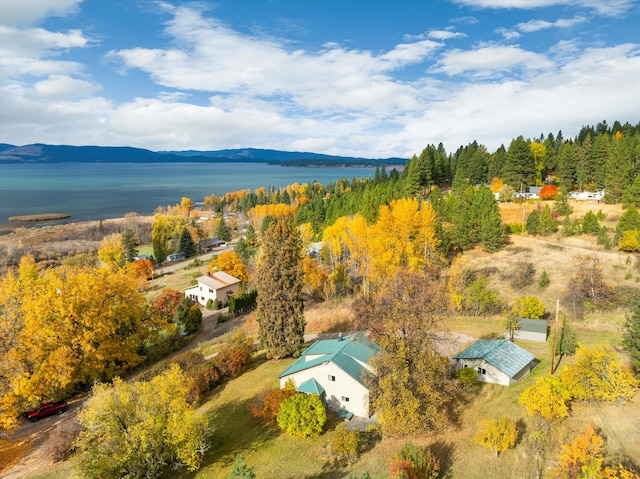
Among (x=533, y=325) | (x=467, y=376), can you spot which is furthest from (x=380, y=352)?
(x=533, y=325)

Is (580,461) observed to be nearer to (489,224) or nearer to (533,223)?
(489,224)

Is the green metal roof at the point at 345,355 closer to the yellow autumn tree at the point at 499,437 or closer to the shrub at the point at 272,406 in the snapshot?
the shrub at the point at 272,406

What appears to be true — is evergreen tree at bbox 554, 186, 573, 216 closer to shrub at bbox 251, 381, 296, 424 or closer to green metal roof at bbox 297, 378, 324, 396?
green metal roof at bbox 297, 378, 324, 396

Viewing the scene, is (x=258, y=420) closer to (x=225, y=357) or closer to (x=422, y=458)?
(x=225, y=357)

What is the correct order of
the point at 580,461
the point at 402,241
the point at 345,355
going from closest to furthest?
the point at 580,461 < the point at 345,355 < the point at 402,241

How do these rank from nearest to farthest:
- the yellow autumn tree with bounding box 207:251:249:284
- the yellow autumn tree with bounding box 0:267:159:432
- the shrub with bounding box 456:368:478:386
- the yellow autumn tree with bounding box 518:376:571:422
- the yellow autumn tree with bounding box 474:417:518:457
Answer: the yellow autumn tree with bounding box 474:417:518:457
the yellow autumn tree with bounding box 518:376:571:422
the shrub with bounding box 456:368:478:386
the yellow autumn tree with bounding box 0:267:159:432
the yellow autumn tree with bounding box 207:251:249:284

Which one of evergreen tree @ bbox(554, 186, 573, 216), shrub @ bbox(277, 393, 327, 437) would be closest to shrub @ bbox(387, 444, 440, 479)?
shrub @ bbox(277, 393, 327, 437)
